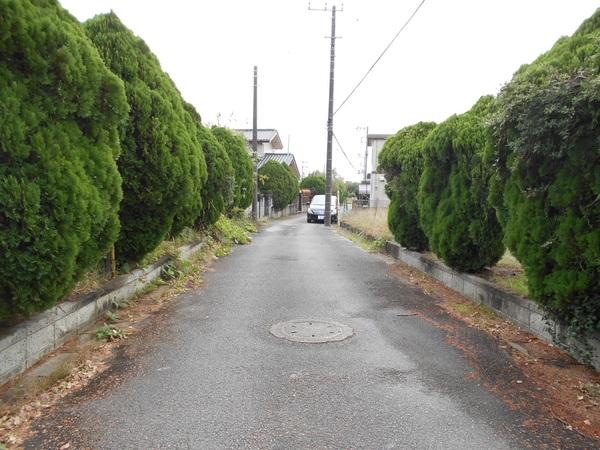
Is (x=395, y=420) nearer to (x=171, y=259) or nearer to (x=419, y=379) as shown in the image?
(x=419, y=379)

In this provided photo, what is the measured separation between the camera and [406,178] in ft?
29.0

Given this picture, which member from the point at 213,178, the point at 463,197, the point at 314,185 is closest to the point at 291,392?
the point at 463,197

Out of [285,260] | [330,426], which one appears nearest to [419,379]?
[330,426]

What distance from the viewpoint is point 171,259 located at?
770 cm

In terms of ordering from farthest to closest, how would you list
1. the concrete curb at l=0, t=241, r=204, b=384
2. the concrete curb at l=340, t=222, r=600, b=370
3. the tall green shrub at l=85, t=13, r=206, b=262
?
the tall green shrub at l=85, t=13, r=206, b=262, the concrete curb at l=340, t=222, r=600, b=370, the concrete curb at l=0, t=241, r=204, b=384

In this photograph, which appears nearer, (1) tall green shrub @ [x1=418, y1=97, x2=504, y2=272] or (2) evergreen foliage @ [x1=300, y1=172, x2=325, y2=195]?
(1) tall green shrub @ [x1=418, y1=97, x2=504, y2=272]

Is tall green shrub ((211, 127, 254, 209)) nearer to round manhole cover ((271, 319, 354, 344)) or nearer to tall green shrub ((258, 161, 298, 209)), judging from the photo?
round manhole cover ((271, 319, 354, 344))

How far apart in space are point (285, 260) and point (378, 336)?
5300 mm

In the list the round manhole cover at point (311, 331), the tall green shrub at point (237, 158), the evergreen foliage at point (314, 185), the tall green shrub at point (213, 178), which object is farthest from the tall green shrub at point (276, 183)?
the round manhole cover at point (311, 331)

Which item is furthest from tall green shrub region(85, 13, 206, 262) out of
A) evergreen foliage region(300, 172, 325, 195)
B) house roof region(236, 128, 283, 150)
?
evergreen foliage region(300, 172, 325, 195)

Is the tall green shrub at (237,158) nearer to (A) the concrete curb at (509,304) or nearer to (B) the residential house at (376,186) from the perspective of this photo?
(A) the concrete curb at (509,304)

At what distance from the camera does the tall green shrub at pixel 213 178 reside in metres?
9.46

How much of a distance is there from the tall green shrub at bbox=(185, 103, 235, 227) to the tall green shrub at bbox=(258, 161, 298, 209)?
707 inches

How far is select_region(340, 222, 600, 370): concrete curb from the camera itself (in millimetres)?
3758
